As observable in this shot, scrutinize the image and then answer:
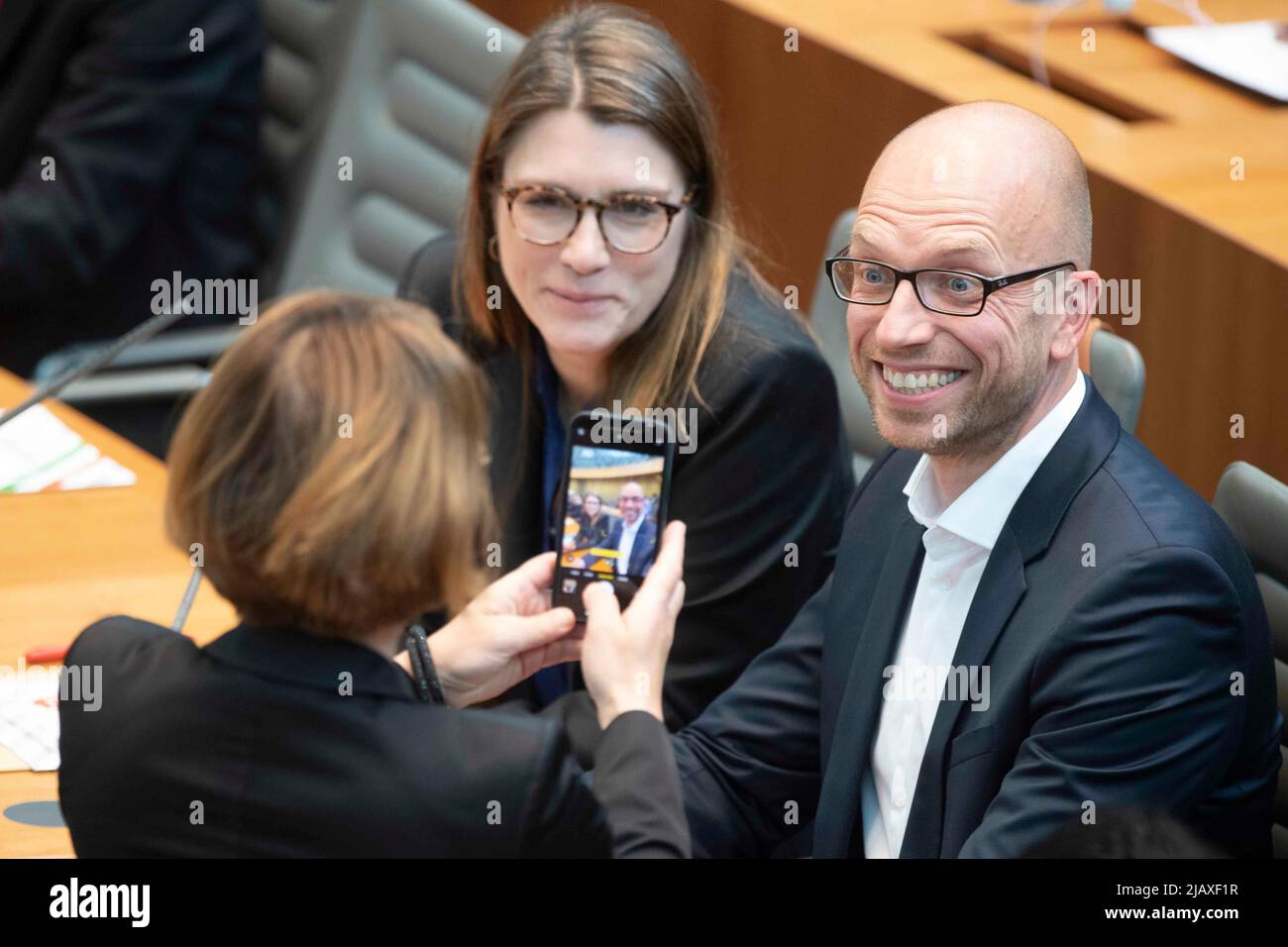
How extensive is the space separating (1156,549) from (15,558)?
1401 millimetres

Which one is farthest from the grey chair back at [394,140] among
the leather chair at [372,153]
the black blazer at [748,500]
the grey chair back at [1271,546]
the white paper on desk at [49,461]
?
the grey chair back at [1271,546]

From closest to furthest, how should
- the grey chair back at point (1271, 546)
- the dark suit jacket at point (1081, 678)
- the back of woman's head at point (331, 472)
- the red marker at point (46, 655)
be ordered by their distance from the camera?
the back of woman's head at point (331, 472) → the dark suit jacket at point (1081, 678) → the grey chair back at point (1271, 546) → the red marker at point (46, 655)

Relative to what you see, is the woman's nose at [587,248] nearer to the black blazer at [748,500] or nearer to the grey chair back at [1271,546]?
the black blazer at [748,500]

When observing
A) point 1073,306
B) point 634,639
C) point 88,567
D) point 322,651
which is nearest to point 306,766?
point 322,651

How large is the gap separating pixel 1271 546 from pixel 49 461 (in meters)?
1.57

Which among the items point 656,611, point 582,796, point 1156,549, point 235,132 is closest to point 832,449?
point 656,611

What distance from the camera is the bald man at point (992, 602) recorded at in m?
1.50

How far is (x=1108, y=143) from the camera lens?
8.77ft

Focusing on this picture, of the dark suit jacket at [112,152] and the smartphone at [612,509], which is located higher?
the dark suit jacket at [112,152]

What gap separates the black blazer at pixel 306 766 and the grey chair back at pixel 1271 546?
2.58ft

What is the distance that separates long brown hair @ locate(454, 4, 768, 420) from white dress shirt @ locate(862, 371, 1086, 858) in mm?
479

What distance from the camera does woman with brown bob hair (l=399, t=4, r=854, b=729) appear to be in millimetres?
2115

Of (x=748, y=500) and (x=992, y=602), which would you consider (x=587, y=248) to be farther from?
(x=992, y=602)
